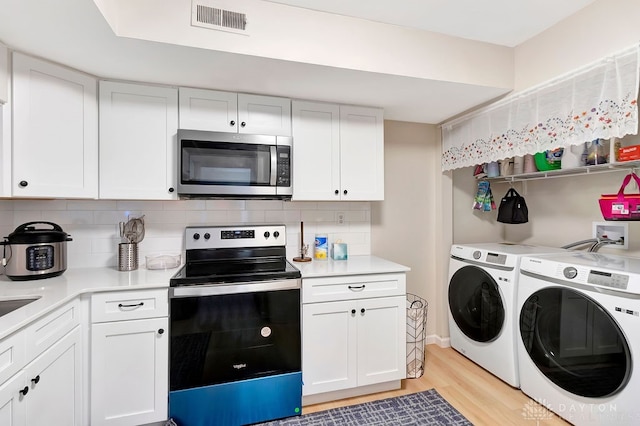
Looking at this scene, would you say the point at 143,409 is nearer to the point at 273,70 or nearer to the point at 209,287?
the point at 209,287

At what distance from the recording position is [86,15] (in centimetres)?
137

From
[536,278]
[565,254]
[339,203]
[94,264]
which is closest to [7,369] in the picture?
[94,264]

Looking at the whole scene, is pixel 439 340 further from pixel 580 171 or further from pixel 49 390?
pixel 49 390

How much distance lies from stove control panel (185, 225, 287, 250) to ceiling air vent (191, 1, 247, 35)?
4.23ft

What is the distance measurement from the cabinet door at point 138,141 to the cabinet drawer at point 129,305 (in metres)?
0.62

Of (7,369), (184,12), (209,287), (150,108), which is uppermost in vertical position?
(184,12)

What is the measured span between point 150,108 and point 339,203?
1.56 meters

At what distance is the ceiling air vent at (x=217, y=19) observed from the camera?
1634 mm

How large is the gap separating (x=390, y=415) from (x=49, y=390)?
1817 mm

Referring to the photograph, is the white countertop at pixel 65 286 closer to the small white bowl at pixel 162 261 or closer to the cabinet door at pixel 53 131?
the small white bowl at pixel 162 261

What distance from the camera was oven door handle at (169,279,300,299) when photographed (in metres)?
1.82

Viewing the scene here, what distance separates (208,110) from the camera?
7.09ft

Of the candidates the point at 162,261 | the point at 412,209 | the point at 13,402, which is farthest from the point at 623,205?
the point at 13,402

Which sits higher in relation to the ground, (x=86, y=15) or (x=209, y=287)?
(x=86, y=15)
